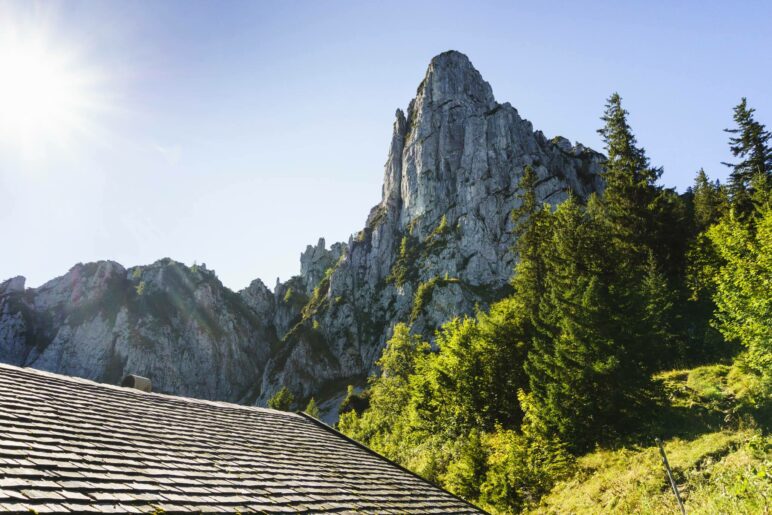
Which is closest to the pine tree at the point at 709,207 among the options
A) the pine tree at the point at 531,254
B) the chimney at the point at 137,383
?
the pine tree at the point at 531,254

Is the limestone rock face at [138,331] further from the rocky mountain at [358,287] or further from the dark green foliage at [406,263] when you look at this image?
the dark green foliage at [406,263]

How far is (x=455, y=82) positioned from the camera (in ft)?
489

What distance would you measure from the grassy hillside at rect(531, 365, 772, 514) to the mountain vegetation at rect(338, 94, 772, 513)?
80 mm

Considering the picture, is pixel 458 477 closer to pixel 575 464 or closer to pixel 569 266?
pixel 575 464

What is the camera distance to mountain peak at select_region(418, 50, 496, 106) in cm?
14762

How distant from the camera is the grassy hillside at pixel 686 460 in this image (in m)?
14.4

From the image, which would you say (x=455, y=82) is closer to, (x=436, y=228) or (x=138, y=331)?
(x=436, y=228)

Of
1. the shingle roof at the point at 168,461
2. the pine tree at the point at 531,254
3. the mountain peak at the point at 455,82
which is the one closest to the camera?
the shingle roof at the point at 168,461

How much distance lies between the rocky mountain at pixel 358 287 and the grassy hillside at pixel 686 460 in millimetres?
83283

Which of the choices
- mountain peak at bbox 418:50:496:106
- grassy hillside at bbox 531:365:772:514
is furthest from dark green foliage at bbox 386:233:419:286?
grassy hillside at bbox 531:365:772:514

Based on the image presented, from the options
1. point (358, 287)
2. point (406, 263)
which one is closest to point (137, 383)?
point (406, 263)

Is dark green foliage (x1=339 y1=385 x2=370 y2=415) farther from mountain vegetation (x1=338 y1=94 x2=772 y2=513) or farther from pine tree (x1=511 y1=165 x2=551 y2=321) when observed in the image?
pine tree (x1=511 y1=165 x2=551 y2=321)

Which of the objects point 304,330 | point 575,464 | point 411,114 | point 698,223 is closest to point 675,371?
point 575,464

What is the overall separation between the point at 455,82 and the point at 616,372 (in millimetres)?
145120
